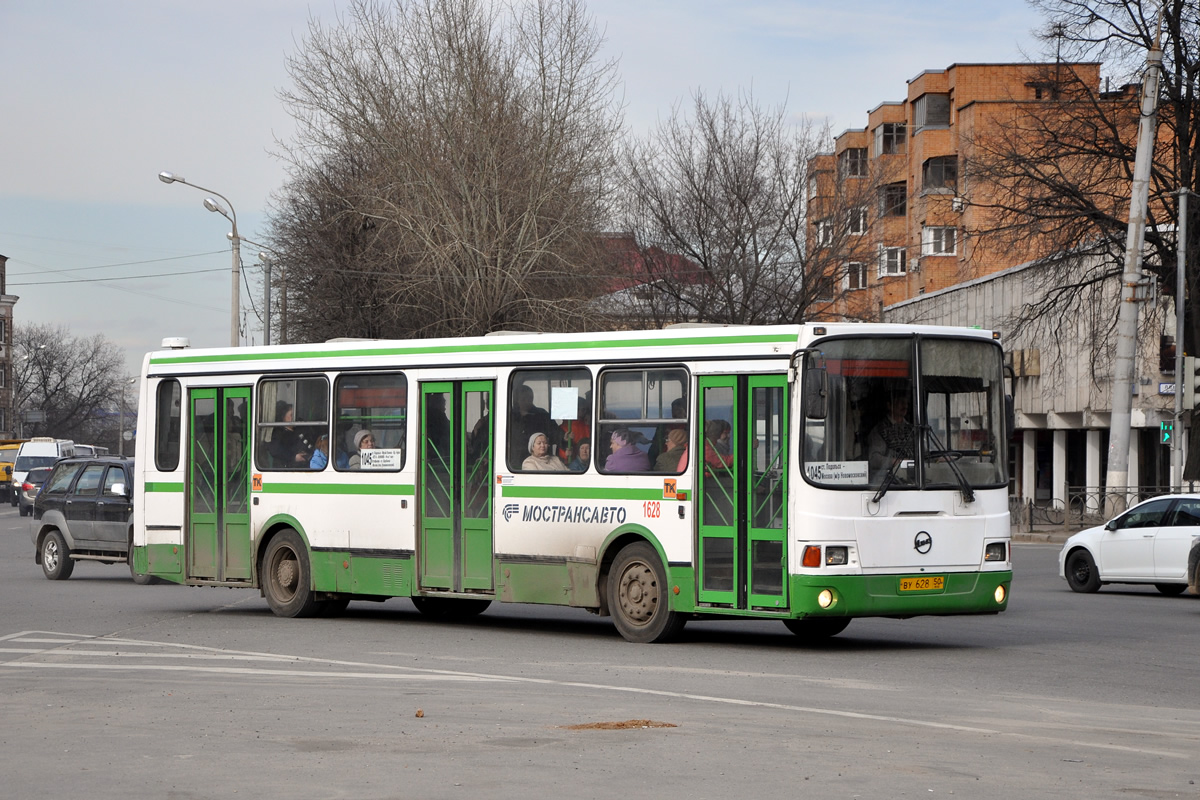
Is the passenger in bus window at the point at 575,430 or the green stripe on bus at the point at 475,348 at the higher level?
the green stripe on bus at the point at 475,348

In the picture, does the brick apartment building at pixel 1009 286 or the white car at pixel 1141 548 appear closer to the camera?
the white car at pixel 1141 548

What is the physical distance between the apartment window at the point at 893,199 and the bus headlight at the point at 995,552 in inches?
1411

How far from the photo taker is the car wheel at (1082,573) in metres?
22.3

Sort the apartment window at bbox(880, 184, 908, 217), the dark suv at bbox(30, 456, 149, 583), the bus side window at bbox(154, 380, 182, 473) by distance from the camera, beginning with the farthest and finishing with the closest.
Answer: the apartment window at bbox(880, 184, 908, 217), the dark suv at bbox(30, 456, 149, 583), the bus side window at bbox(154, 380, 182, 473)

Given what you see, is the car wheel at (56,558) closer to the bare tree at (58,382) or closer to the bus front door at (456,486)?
the bus front door at (456,486)

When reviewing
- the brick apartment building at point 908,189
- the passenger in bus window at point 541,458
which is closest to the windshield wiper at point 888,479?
the passenger in bus window at point 541,458

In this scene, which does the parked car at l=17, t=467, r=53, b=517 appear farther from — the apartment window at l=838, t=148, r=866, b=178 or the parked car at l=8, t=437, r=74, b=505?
the apartment window at l=838, t=148, r=866, b=178

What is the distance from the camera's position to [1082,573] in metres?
22.5

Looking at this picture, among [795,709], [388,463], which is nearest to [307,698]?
[795,709]

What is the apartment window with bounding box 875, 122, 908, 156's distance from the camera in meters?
74.0

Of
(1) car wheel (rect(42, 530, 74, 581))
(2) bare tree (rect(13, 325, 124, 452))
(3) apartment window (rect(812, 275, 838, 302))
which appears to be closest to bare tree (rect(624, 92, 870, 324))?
(3) apartment window (rect(812, 275, 838, 302))

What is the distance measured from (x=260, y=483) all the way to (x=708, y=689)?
26.2 feet

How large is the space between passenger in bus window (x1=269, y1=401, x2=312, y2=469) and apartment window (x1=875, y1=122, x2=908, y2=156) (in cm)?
5957

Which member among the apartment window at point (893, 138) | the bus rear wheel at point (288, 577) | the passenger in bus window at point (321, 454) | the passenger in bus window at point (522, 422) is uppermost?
the apartment window at point (893, 138)
